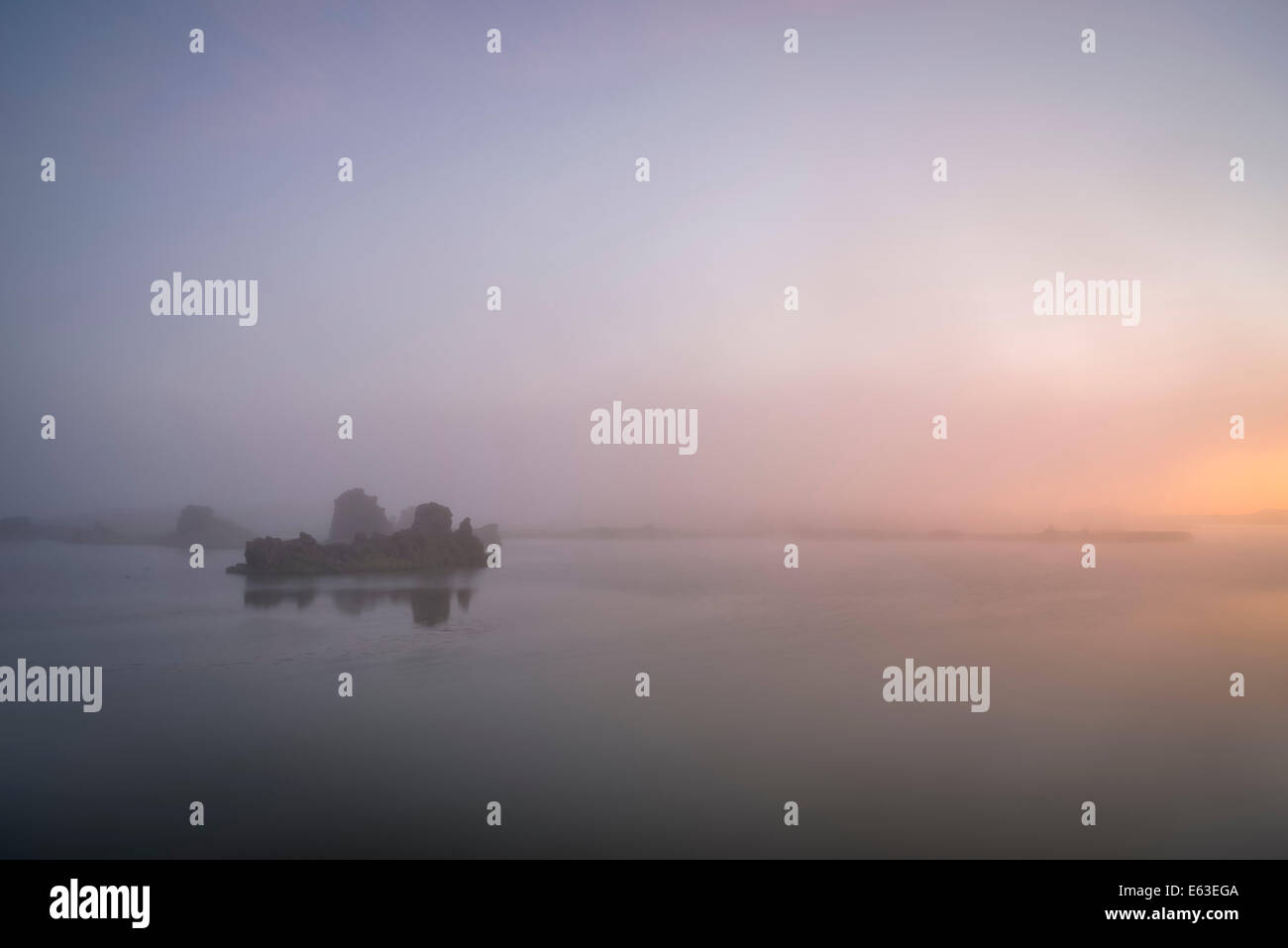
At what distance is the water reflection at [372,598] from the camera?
4.64 m

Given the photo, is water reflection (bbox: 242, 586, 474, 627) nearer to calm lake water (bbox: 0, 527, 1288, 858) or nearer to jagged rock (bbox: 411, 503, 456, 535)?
calm lake water (bbox: 0, 527, 1288, 858)

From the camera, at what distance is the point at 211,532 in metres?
4.68

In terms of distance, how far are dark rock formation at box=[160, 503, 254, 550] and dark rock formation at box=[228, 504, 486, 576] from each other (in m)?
0.11

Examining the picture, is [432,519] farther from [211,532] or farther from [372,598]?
[211,532]

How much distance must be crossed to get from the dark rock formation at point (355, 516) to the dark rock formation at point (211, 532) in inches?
24.6

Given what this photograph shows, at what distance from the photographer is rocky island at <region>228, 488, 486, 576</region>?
469cm

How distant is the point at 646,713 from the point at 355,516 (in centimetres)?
259
